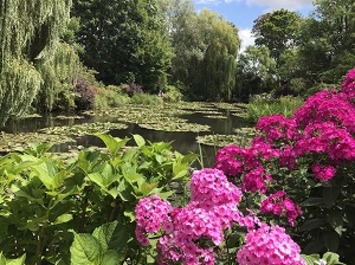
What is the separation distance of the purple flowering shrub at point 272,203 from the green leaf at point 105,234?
93mm

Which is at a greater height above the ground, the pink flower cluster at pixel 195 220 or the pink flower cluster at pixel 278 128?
the pink flower cluster at pixel 278 128

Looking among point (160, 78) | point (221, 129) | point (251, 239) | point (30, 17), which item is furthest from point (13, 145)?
point (160, 78)

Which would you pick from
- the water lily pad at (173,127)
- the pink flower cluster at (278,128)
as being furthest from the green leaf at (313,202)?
the water lily pad at (173,127)

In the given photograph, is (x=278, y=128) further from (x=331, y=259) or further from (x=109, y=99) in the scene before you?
(x=109, y=99)

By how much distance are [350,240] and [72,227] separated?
5.31 feet

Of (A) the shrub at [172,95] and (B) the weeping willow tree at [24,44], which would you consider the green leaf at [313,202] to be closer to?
(B) the weeping willow tree at [24,44]

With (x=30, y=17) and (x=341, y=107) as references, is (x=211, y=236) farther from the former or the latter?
(x=30, y=17)

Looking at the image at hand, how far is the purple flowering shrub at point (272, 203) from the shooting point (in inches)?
48.9

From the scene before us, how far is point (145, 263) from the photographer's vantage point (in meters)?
1.60

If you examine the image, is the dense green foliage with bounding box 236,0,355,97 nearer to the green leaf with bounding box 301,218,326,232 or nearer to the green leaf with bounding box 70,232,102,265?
the green leaf with bounding box 301,218,326,232

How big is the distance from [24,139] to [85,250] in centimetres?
828

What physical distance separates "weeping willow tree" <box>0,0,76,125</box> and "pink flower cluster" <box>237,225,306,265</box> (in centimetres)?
683

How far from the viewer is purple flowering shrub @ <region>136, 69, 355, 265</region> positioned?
4.07 feet

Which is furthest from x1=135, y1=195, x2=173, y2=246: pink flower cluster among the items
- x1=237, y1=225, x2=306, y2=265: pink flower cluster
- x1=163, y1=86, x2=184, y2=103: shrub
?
x1=163, y1=86, x2=184, y2=103: shrub
